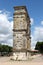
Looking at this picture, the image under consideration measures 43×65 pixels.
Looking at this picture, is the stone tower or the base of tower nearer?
the base of tower

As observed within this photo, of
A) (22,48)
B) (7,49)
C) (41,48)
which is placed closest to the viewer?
(22,48)

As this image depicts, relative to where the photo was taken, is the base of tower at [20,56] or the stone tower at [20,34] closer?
the base of tower at [20,56]

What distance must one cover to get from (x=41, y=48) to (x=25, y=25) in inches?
1554

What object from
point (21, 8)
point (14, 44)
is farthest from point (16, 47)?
point (21, 8)

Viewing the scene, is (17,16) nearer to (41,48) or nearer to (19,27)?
(19,27)

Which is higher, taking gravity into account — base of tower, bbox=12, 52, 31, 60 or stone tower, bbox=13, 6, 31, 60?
stone tower, bbox=13, 6, 31, 60

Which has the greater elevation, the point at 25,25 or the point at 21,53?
the point at 25,25

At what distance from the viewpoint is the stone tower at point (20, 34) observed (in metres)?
19.1

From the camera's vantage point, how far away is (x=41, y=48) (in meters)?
58.1

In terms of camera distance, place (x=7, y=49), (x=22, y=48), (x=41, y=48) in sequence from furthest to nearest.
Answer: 1. (x=7, y=49)
2. (x=41, y=48)
3. (x=22, y=48)

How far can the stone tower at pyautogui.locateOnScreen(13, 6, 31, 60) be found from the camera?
19109 millimetres

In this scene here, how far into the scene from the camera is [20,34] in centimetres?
1952

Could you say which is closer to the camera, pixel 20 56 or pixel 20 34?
pixel 20 56

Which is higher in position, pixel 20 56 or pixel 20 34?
pixel 20 34
